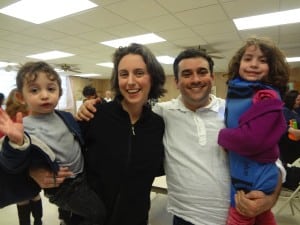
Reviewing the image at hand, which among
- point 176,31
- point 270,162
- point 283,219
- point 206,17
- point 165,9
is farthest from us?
point 176,31

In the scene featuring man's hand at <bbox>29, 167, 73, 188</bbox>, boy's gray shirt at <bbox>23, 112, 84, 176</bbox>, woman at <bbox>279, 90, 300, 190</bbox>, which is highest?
boy's gray shirt at <bbox>23, 112, 84, 176</bbox>

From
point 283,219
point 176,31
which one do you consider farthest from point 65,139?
point 176,31

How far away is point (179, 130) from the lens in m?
1.28

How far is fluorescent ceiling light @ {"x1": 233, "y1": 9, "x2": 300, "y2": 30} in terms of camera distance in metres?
4.09

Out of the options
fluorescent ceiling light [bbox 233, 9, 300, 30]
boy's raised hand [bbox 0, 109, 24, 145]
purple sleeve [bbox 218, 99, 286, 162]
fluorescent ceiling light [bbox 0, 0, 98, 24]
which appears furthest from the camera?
fluorescent ceiling light [bbox 233, 9, 300, 30]

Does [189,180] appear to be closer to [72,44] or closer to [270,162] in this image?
[270,162]

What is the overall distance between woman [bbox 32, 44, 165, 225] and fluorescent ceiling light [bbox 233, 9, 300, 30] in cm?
362

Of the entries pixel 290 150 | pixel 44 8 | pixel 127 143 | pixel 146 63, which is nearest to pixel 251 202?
pixel 127 143

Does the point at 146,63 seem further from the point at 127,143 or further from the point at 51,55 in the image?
the point at 51,55

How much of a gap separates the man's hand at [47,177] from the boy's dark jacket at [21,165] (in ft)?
0.07

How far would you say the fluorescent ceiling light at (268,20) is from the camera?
4090 millimetres

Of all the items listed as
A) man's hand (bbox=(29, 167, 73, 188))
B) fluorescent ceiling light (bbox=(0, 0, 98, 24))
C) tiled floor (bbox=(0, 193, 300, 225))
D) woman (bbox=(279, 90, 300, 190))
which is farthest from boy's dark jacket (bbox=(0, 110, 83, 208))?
fluorescent ceiling light (bbox=(0, 0, 98, 24))

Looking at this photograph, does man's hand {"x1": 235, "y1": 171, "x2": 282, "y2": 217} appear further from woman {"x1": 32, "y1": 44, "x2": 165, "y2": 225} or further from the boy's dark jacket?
the boy's dark jacket

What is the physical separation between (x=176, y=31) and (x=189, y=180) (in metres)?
4.17
